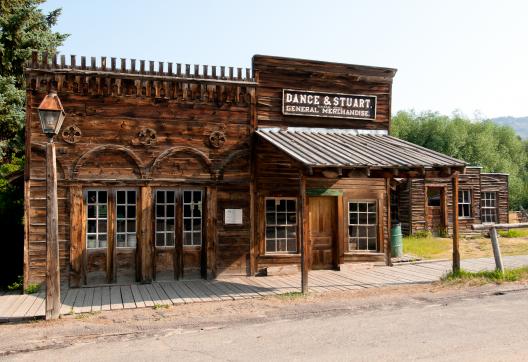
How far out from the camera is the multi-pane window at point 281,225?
1195 centimetres

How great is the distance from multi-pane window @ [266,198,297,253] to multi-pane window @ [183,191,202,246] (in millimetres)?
1817

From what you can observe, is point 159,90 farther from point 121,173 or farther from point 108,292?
point 108,292

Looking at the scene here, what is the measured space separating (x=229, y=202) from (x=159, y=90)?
3276mm

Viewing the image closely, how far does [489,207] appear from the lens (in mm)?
24609

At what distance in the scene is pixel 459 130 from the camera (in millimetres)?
41094

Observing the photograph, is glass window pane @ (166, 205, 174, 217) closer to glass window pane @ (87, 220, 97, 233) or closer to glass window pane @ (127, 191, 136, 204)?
glass window pane @ (127, 191, 136, 204)

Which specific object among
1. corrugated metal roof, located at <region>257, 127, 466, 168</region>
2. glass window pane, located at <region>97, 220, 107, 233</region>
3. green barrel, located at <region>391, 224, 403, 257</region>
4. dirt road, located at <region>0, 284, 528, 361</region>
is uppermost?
corrugated metal roof, located at <region>257, 127, 466, 168</region>

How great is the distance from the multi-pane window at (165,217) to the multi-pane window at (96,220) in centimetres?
121

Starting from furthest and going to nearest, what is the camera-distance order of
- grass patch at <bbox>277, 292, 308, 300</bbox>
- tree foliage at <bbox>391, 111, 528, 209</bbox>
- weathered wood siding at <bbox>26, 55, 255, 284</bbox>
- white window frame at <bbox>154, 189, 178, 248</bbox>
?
tree foliage at <bbox>391, 111, 528, 209</bbox> < white window frame at <bbox>154, 189, 178, 248</bbox> < weathered wood siding at <bbox>26, 55, 255, 284</bbox> < grass patch at <bbox>277, 292, 308, 300</bbox>

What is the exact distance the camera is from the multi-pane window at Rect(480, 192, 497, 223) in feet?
80.4

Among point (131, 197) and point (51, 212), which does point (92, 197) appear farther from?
point (51, 212)

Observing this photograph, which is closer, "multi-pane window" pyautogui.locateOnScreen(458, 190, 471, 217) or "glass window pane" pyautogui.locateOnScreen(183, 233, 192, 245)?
"glass window pane" pyautogui.locateOnScreen(183, 233, 192, 245)

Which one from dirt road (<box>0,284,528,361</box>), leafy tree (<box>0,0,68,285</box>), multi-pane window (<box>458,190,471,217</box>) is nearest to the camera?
dirt road (<box>0,284,528,361</box>)

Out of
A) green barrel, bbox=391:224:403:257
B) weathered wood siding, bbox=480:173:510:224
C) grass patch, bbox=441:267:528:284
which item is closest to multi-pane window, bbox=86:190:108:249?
grass patch, bbox=441:267:528:284
